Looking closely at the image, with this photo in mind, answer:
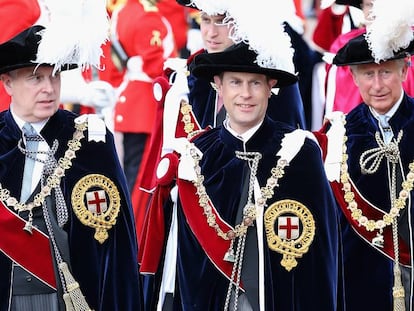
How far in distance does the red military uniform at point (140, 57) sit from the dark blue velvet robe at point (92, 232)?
177 inches

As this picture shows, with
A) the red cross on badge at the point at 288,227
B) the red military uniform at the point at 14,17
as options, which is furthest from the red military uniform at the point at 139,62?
the red cross on badge at the point at 288,227

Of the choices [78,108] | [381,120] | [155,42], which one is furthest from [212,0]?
[155,42]

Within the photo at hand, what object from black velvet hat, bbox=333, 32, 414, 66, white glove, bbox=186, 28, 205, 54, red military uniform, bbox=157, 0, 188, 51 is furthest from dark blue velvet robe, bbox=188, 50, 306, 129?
red military uniform, bbox=157, 0, 188, 51

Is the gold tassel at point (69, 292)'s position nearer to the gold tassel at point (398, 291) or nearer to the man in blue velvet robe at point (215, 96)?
the man in blue velvet robe at point (215, 96)

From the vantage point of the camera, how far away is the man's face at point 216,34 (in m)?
8.10

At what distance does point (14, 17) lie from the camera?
A: 8.30 meters

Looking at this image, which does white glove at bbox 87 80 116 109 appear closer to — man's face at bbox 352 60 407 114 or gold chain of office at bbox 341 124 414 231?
man's face at bbox 352 60 407 114

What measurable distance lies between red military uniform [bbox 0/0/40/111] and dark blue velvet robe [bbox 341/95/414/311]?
201 centimetres

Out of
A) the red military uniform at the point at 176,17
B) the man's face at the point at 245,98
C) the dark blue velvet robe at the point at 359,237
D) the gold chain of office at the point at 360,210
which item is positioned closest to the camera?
the man's face at the point at 245,98

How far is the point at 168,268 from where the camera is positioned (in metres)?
6.93

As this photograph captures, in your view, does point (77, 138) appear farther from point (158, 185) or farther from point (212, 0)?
point (212, 0)

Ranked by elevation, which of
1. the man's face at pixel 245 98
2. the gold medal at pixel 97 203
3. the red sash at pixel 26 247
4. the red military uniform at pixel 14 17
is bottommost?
the red sash at pixel 26 247

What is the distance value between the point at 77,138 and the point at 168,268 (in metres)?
0.77

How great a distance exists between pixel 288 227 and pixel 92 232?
0.94 meters
